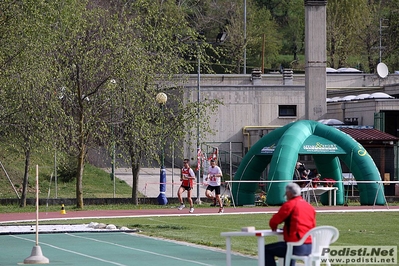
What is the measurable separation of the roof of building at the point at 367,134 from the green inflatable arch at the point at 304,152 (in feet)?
18.5

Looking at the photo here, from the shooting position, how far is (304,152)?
38688mm

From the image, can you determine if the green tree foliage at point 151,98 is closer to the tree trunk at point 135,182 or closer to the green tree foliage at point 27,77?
the tree trunk at point 135,182

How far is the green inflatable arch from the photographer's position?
37.4 metres

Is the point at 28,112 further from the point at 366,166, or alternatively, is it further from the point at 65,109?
the point at 366,166

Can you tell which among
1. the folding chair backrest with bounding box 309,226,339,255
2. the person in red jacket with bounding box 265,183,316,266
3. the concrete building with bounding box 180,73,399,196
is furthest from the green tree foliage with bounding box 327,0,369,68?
the folding chair backrest with bounding box 309,226,339,255

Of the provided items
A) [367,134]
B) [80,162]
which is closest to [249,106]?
[367,134]

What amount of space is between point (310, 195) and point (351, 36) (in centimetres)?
4740

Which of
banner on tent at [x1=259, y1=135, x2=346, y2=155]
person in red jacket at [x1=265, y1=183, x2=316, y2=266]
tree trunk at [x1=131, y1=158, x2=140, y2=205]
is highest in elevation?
banner on tent at [x1=259, y1=135, x2=346, y2=155]

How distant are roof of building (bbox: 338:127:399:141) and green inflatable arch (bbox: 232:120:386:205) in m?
5.63

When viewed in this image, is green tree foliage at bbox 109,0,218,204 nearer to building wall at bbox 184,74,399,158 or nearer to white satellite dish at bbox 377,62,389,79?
building wall at bbox 184,74,399,158

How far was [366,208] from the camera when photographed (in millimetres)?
36531

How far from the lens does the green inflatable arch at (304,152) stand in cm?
3738

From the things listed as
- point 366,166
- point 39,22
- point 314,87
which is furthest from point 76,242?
point 314,87

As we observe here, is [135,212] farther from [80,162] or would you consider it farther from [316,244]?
[316,244]
